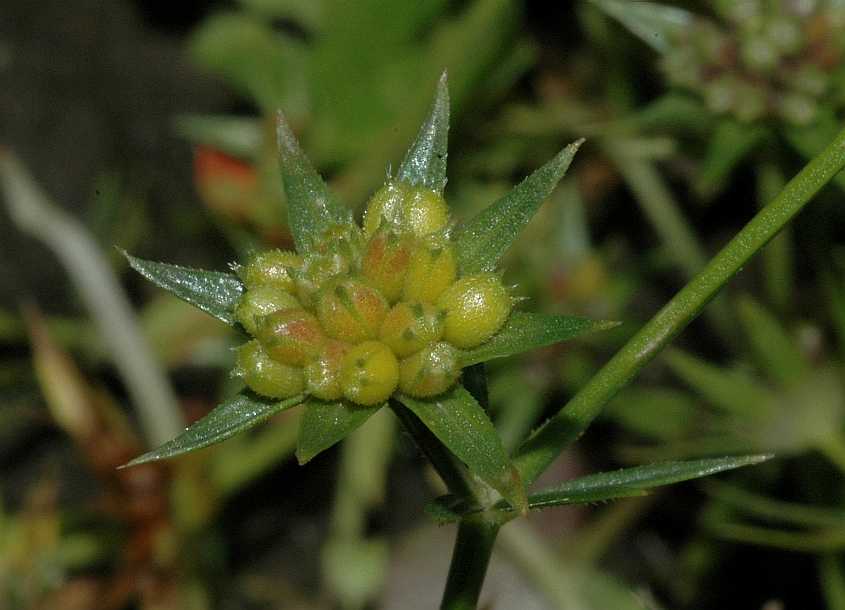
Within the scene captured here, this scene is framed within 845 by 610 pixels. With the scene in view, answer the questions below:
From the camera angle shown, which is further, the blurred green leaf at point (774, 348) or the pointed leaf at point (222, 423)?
the blurred green leaf at point (774, 348)

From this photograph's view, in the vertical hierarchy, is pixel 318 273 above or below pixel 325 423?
above

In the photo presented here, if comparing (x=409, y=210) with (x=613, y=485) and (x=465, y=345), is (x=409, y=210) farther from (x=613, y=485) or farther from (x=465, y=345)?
(x=613, y=485)

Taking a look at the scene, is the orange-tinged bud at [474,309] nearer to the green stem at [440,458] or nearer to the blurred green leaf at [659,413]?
the green stem at [440,458]

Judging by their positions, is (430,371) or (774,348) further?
(774,348)

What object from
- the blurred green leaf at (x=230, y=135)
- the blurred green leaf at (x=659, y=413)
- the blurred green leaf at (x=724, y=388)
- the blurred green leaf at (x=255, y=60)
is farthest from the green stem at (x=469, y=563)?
the blurred green leaf at (x=255, y=60)

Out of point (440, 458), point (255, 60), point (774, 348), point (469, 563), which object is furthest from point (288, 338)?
point (255, 60)

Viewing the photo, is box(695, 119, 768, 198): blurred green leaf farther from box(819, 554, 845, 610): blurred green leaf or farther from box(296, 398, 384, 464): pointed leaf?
box(296, 398, 384, 464): pointed leaf

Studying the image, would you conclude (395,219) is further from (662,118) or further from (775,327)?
(775,327)
